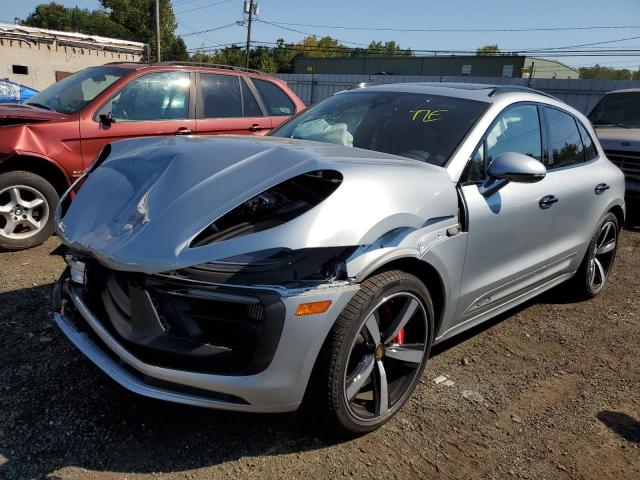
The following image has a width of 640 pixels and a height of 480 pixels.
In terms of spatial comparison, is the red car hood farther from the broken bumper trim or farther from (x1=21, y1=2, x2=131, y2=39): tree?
(x1=21, y1=2, x2=131, y2=39): tree

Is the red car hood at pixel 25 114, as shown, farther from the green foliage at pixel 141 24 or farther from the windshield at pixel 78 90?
the green foliage at pixel 141 24

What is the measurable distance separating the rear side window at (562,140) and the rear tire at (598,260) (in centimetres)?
69

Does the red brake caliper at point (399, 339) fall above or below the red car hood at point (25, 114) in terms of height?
below

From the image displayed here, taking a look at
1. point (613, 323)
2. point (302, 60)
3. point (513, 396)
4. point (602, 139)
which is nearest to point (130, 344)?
point (513, 396)

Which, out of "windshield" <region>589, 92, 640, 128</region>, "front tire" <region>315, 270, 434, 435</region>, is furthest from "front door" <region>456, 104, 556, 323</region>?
"windshield" <region>589, 92, 640, 128</region>

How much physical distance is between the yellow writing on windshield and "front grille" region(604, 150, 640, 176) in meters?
5.69

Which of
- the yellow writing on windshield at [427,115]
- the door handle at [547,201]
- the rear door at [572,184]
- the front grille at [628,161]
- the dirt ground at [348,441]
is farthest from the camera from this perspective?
the front grille at [628,161]

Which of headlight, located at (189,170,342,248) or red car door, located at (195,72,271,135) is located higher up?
red car door, located at (195,72,271,135)

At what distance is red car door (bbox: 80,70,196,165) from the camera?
5.11 metres

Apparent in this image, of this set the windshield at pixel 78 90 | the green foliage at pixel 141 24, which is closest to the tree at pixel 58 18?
the green foliage at pixel 141 24

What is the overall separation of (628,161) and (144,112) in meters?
6.70

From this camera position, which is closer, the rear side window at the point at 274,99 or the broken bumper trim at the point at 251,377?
the broken bumper trim at the point at 251,377

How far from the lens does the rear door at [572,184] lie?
373 centimetres

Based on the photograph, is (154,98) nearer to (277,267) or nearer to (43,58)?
(277,267)
